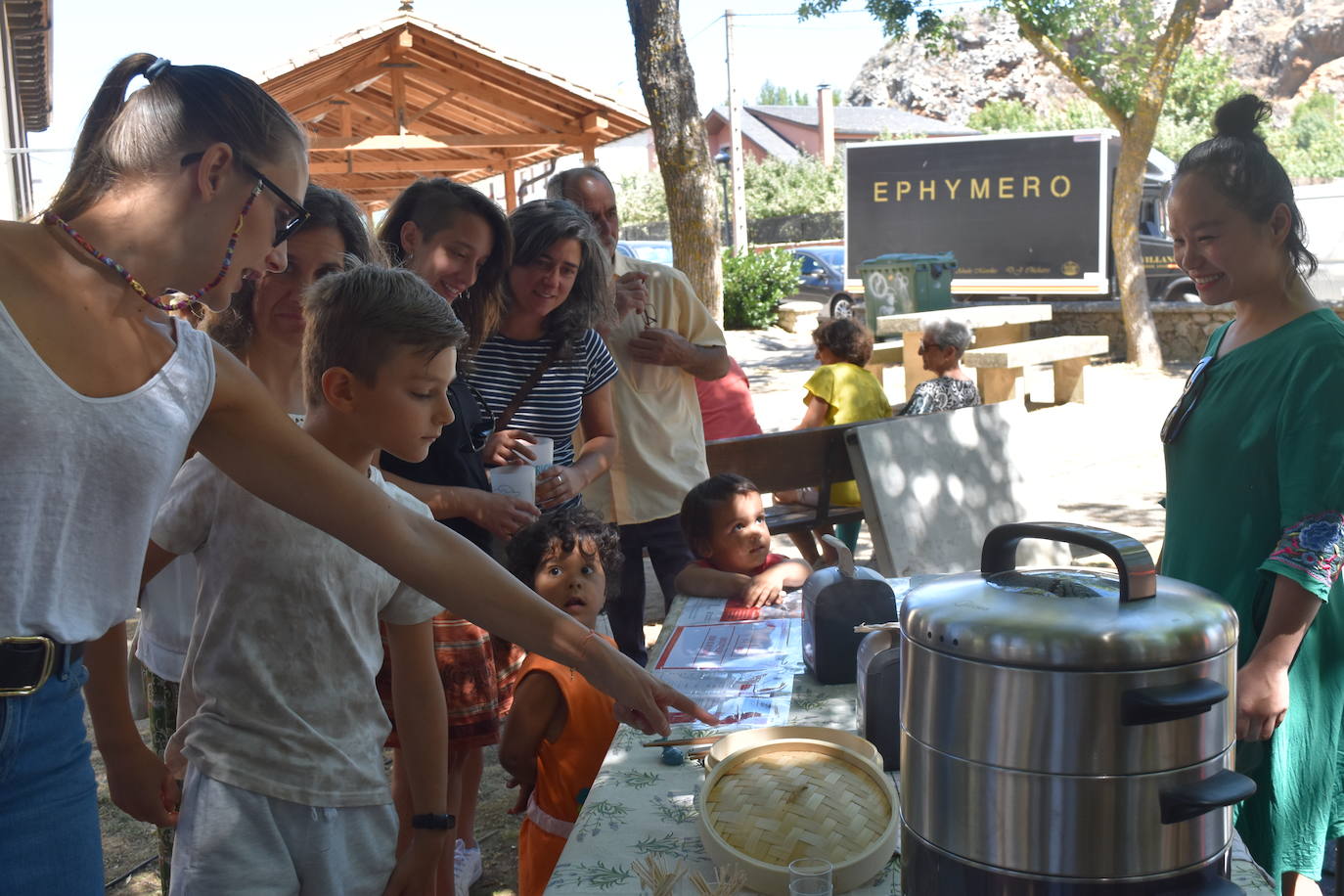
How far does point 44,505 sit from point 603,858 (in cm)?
84

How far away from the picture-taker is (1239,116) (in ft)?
7.02

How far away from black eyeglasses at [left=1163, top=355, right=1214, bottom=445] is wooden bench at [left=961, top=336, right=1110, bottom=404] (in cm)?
789

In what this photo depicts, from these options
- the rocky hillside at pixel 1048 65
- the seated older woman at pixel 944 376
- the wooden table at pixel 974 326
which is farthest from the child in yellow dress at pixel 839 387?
the rocky hillside at pixel 1048 65

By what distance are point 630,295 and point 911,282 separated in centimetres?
1156

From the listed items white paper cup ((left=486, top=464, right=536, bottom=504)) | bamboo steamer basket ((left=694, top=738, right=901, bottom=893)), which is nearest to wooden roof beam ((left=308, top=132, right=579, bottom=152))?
white paper cup ((left=486, top=464, right=536, bottom=504))

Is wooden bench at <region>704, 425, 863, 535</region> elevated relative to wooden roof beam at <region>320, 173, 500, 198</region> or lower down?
lower down

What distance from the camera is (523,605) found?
1664mm

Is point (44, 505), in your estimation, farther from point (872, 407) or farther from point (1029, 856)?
point (872, 407)

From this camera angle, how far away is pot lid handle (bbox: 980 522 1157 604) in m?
1.21

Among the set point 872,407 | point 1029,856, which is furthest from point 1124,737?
point 872,407

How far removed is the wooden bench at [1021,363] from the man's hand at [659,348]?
258 inches

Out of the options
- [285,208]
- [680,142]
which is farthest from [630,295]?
[680,142]

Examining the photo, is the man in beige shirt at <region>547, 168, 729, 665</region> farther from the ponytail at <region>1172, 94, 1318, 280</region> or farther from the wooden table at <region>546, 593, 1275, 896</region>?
the ponytail at <region>1172, 94, 1318, 280</region>

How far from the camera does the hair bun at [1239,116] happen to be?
214cm
